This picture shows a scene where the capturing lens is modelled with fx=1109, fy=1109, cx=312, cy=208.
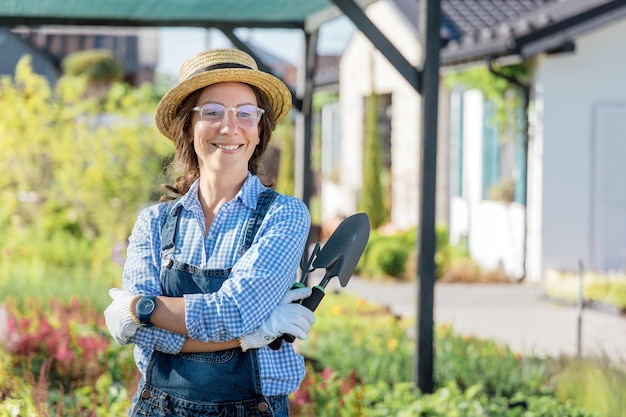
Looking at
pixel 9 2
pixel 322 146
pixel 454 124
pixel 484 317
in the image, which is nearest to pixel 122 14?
pixel 9 2

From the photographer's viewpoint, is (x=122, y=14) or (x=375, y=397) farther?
(x=122, y=14)

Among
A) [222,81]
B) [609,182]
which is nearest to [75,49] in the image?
[609,182]

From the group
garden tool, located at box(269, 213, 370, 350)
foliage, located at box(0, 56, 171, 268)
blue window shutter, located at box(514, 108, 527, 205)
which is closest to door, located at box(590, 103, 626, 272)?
blue window shutter, located at box(514, 108, 527, 205)

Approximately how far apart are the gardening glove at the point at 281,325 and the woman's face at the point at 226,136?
0.38 meters

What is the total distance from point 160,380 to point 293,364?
317 millimetres

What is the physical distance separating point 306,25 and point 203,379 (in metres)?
5.97

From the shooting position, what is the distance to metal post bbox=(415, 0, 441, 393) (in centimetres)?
534

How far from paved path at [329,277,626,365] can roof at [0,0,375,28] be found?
88.8 inches

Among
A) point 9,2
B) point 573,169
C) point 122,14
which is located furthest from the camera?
point 573,169

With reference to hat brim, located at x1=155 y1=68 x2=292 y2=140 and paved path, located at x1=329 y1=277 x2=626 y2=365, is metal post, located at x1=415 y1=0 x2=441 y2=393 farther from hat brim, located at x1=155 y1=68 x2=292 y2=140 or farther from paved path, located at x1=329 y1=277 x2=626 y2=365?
hat brim, located at x1=155 y1=68 x2=292 y2=140

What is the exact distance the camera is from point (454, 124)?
1496 centimetres

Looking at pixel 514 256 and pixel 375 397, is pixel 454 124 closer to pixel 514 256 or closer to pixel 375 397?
pixel 514 256

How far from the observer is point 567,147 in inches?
477

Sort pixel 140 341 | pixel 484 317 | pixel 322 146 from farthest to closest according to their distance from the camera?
pixel 322 146 → pixel 484 317 → pixel 140 341
